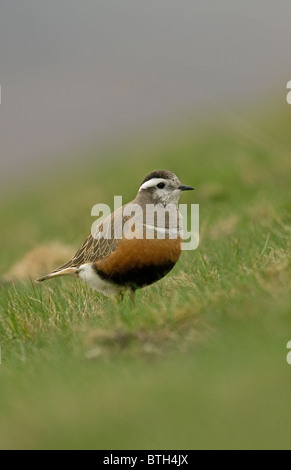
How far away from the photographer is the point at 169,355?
23.6 ft

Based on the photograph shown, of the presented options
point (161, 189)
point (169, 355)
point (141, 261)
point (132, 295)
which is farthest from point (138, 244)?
point (169, 355)

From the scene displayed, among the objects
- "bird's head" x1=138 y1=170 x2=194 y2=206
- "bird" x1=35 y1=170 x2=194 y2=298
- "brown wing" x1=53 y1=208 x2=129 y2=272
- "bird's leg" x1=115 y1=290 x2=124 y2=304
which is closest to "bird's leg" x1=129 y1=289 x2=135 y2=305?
"bird" x1=35 y1=170 x2=194 y2=298

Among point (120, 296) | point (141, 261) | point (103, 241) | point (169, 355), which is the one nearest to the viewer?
point (169, 355)

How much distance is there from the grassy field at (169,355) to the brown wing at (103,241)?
40 centimetres

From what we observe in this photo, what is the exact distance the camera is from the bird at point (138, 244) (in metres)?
8.80

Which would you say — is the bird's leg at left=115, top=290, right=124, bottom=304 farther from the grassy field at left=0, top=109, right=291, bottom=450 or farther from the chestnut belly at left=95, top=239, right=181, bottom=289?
the chestnut belly at left=95, top=239, right=181, bottom=289

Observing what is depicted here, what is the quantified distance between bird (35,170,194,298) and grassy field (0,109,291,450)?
0.23m

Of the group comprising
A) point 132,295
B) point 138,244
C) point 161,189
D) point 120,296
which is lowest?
point 132,295

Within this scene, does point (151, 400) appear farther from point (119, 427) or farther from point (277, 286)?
point (277, 286)

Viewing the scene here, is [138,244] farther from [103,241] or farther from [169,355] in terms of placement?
[169,355]

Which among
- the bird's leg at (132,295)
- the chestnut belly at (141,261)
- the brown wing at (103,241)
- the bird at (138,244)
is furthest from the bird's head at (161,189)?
the bird's leg at (132,295)

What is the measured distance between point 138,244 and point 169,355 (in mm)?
1876

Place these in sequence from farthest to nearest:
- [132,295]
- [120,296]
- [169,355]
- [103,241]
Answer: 1. [120,296]
2. [103,241]
3. [132,295]
4. [169,355]

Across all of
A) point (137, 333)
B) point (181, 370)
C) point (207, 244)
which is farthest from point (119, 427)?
point (207, 244)
